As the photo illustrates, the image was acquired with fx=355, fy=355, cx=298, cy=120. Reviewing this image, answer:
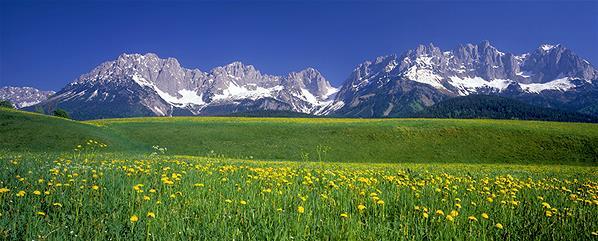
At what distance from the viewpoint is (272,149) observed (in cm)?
4644

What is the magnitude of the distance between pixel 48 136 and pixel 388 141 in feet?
144

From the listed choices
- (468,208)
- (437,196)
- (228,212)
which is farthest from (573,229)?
(228,212)

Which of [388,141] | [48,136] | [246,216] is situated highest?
[246,216]

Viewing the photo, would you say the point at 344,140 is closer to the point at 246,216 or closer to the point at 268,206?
the point at 268,206

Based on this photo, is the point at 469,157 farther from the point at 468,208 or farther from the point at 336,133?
the point at 468,208

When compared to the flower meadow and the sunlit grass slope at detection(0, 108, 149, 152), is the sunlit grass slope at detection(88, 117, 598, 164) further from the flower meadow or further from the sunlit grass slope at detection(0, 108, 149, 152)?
the flower meadow

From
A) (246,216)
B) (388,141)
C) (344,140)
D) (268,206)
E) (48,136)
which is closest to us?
(246,216)

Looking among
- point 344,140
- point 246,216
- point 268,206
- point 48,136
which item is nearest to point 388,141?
point 344,140

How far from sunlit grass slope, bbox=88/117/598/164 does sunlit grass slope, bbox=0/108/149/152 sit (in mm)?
4247

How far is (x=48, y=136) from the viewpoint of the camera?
4334 cm

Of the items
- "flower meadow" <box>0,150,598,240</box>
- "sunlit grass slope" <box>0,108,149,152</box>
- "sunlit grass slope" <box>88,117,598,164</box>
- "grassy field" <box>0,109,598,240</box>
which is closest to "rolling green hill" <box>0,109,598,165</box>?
"sunlit grass slope" <box>0,108,149,152</box>

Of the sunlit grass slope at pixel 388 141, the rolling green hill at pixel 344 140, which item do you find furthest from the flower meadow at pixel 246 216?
the sunlit grass slope at pixel 388 141

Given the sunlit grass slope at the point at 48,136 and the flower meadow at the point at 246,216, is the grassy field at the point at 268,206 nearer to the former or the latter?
the flower meadow at the point at 246,216

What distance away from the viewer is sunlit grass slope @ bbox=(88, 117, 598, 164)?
45125mm
